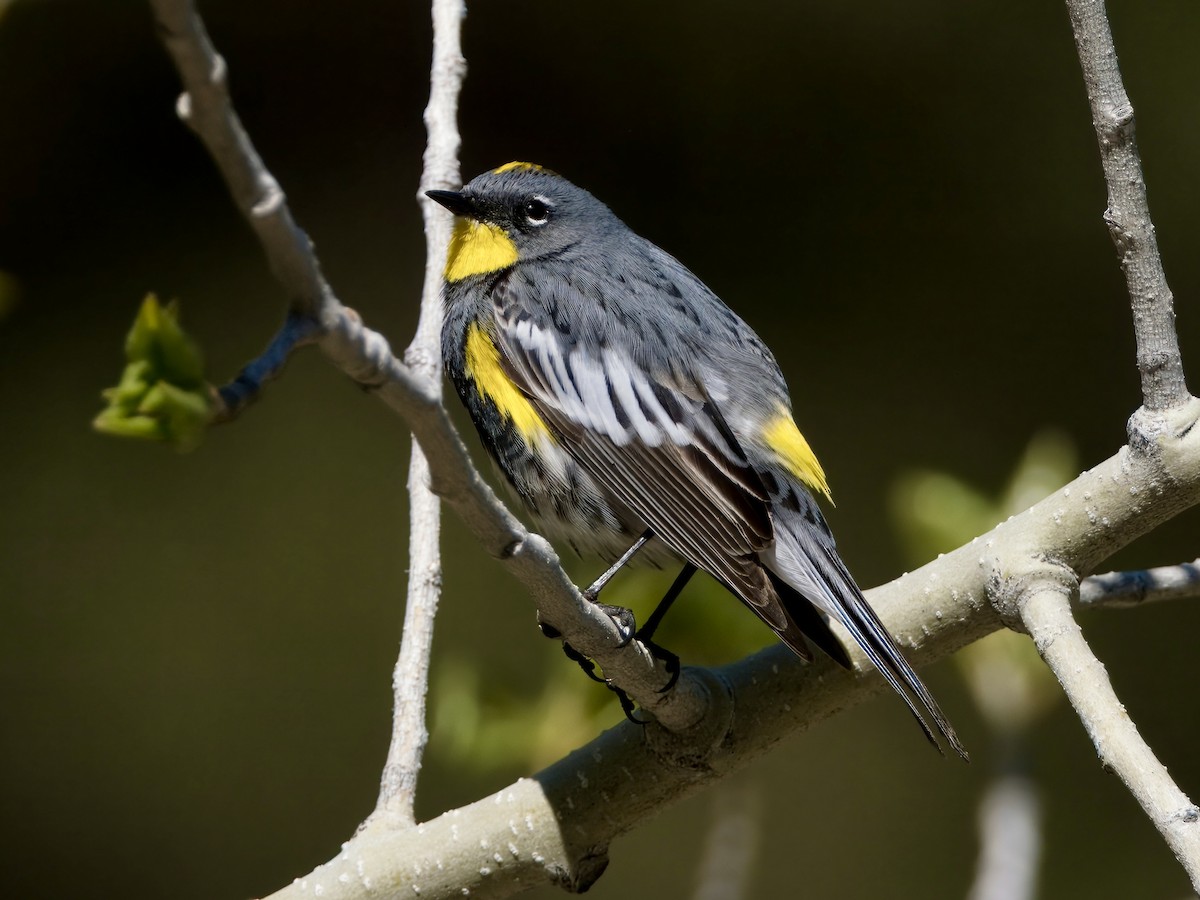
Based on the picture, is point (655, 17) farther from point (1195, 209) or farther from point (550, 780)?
point (550, 780)

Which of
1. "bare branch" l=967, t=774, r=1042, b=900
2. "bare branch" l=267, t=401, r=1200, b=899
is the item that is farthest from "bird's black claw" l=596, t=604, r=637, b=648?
"bare branch" l=967, t=774, r=1042, b=900

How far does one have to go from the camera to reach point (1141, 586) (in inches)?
63.9

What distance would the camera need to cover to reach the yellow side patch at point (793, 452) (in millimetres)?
1901

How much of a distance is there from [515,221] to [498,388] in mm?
435

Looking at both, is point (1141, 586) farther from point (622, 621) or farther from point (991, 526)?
point (622, 621)

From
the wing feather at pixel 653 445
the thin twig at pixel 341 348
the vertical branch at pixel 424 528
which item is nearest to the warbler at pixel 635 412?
the wing feather at pixel 653 445

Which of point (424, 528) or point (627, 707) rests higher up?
point (424, 528)

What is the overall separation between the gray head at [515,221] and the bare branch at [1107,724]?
3.86 feet

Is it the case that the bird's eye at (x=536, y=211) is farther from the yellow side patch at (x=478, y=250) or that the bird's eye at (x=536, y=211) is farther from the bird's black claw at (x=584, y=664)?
the bird's black claw at (x=584, y=664)

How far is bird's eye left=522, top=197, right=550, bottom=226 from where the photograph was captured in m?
2.25

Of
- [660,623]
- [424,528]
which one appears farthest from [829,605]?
[424,528]

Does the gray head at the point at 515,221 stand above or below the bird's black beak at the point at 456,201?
below

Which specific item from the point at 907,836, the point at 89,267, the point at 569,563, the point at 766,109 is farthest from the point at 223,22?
the point at 907,836

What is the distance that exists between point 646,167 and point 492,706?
2.27 metres
